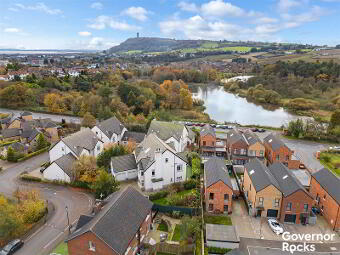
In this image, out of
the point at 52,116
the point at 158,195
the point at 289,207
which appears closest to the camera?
the point at 289,207

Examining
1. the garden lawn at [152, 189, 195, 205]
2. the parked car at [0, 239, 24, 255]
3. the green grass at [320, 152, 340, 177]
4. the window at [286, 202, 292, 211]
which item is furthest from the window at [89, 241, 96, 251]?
the green grass at [320, 152, 340, 177]

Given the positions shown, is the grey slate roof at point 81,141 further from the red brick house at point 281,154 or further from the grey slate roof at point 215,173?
the red brick house at point 281,154

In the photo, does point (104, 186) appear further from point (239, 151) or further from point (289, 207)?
point (239, 151)

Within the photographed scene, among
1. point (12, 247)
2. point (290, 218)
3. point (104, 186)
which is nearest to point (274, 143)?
point (290, 218)

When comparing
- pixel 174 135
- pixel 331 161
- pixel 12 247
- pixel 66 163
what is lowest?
pixel 331 161

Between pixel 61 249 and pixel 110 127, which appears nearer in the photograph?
pixel 61 249

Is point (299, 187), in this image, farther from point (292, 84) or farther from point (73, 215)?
point (292, 84)
